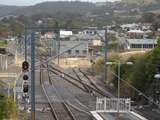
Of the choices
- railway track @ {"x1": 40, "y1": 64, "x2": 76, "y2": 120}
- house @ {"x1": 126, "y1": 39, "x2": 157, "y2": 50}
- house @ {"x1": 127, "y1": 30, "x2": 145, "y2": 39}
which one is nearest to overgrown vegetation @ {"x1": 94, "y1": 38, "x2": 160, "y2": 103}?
railway track @ {"x1": 40, "y1": 64, "x2": 76, "y2": 120}

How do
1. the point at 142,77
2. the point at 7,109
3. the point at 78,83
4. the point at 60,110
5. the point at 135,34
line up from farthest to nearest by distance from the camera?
the point at 135,34 < the point at 78,83 < the point at 142,77 < the point at 60,110 < the point at 7,109

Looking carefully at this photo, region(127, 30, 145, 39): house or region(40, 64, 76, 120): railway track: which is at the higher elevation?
region(127, 30, 145, 39): house

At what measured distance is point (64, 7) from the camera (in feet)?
602

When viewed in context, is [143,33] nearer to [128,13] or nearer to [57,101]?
[57,101]

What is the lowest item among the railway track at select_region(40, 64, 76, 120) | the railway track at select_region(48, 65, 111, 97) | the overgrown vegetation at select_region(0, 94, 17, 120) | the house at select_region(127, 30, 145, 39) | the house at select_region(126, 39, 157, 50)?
the railway track at select_region(48, 65, 111, 97)

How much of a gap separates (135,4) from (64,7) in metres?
26.5

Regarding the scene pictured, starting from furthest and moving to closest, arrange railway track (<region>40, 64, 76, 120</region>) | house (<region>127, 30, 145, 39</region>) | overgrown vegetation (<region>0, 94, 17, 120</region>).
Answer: house (<region>127, 30, 145, 39</region>) → railway track (<region>40, 64, 76, 120</region>) → overgrown vegetation (<region>0, 94, 17, 120</region>)

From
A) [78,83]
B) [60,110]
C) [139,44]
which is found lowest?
[78,83]

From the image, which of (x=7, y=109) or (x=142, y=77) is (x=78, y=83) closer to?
(x=142, y=77)

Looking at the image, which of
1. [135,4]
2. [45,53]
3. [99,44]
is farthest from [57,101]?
[135,4]

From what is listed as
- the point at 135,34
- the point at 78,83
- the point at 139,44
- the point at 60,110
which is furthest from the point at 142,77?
the point at 135,34

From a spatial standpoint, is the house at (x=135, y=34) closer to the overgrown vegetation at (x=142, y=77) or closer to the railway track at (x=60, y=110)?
the overgrown vegetation at (x=142, y=77)

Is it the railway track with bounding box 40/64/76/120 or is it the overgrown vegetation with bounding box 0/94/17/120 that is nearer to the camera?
the overgrown vegetation with bounding box 0/94/17/120

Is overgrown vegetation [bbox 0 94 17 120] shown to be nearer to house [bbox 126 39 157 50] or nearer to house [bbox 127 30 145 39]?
→ house [bbox 126 39 157 50]
